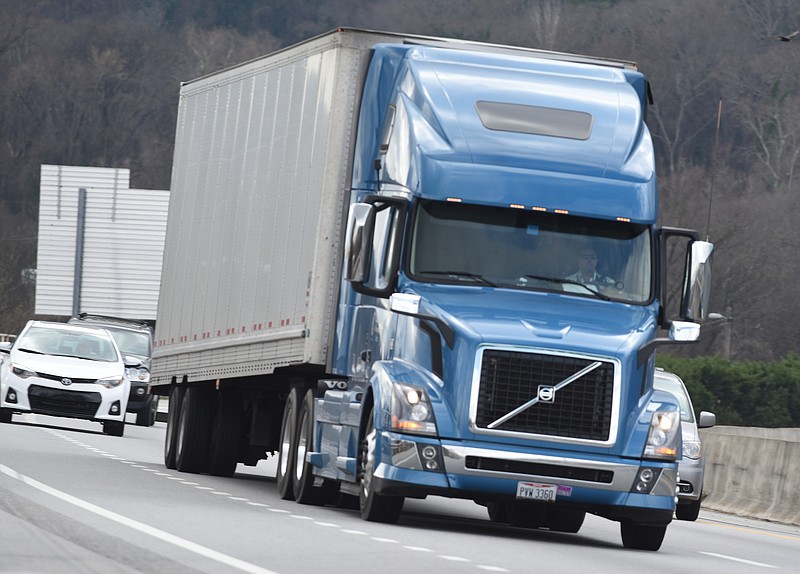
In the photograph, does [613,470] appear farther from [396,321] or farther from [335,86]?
[335,86]

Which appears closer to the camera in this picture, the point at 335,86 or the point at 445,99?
the point at 445,99

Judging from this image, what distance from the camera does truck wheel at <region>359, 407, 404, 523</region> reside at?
16594 mm

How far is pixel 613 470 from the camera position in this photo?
53.0ft

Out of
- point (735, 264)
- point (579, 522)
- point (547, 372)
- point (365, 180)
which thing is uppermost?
point (735, 264)

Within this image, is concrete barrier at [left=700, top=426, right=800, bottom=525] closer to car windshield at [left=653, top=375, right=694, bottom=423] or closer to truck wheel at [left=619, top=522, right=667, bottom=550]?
car windshield at [left=653, top=375, right=694, bottom=423]

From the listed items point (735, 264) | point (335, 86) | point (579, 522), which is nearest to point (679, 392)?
point (579, 522)

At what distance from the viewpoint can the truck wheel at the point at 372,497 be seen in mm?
16594

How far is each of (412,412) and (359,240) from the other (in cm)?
141

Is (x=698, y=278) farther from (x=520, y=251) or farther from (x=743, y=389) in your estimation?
(x=743, y=389)

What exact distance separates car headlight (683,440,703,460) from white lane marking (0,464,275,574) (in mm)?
8058

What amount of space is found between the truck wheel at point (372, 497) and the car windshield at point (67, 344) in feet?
52.3

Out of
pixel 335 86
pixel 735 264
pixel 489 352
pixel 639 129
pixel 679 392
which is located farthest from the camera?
pixel 735 264

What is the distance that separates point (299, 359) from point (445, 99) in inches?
123

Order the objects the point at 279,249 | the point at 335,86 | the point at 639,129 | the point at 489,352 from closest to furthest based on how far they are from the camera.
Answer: the point at 489,352 < the point at 639,129 < the point at 335,86 < the point at 279,249
